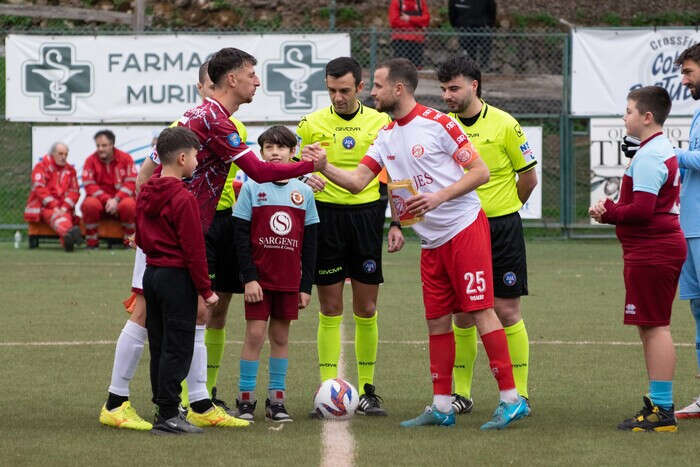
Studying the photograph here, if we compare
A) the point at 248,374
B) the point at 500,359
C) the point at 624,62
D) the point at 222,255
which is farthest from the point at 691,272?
the point at 624,62

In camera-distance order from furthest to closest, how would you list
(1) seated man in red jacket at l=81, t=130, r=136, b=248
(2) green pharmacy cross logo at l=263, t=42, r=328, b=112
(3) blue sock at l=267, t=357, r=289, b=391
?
1. (2) green pharmacy cross logo at l=263, t=42, r=328, b=112
2. (1) seated man in red jacket at l=81, t=130, r=136, b=248
3. (3) blue sock at l=267, t=357, r=289, b=391

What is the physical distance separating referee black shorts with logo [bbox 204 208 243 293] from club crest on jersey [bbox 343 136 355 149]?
0.95m

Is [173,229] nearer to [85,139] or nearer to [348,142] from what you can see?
[348,142]

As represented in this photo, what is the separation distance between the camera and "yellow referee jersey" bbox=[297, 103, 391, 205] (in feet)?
25.7

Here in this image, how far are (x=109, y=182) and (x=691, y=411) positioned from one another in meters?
12.1

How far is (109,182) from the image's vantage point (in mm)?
17688

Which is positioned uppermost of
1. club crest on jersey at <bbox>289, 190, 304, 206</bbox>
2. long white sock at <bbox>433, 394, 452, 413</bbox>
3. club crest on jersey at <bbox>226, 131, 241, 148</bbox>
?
club crest on jersey at <bbox>226, 131, 241, 148</bbox>

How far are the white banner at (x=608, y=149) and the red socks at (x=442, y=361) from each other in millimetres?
12116

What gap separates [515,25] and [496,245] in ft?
61.2

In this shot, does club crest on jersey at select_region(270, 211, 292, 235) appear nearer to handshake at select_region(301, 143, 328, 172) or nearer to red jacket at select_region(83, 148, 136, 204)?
handshake at select_region(301, 143, 328, 172)

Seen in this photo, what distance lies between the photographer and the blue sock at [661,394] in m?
6.62

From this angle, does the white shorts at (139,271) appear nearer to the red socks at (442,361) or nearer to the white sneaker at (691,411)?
the red socks at (442,361)

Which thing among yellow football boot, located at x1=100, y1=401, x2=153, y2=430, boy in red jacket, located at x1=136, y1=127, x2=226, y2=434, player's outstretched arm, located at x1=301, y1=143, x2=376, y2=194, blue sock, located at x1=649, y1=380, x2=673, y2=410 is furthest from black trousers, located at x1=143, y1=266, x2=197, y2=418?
blue sock, located at x1=649, y1=380, x2=673, y2=410

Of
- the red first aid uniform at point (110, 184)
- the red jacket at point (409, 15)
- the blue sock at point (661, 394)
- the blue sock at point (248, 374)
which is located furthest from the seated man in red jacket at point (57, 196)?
the blue sock at point (661, 394)
